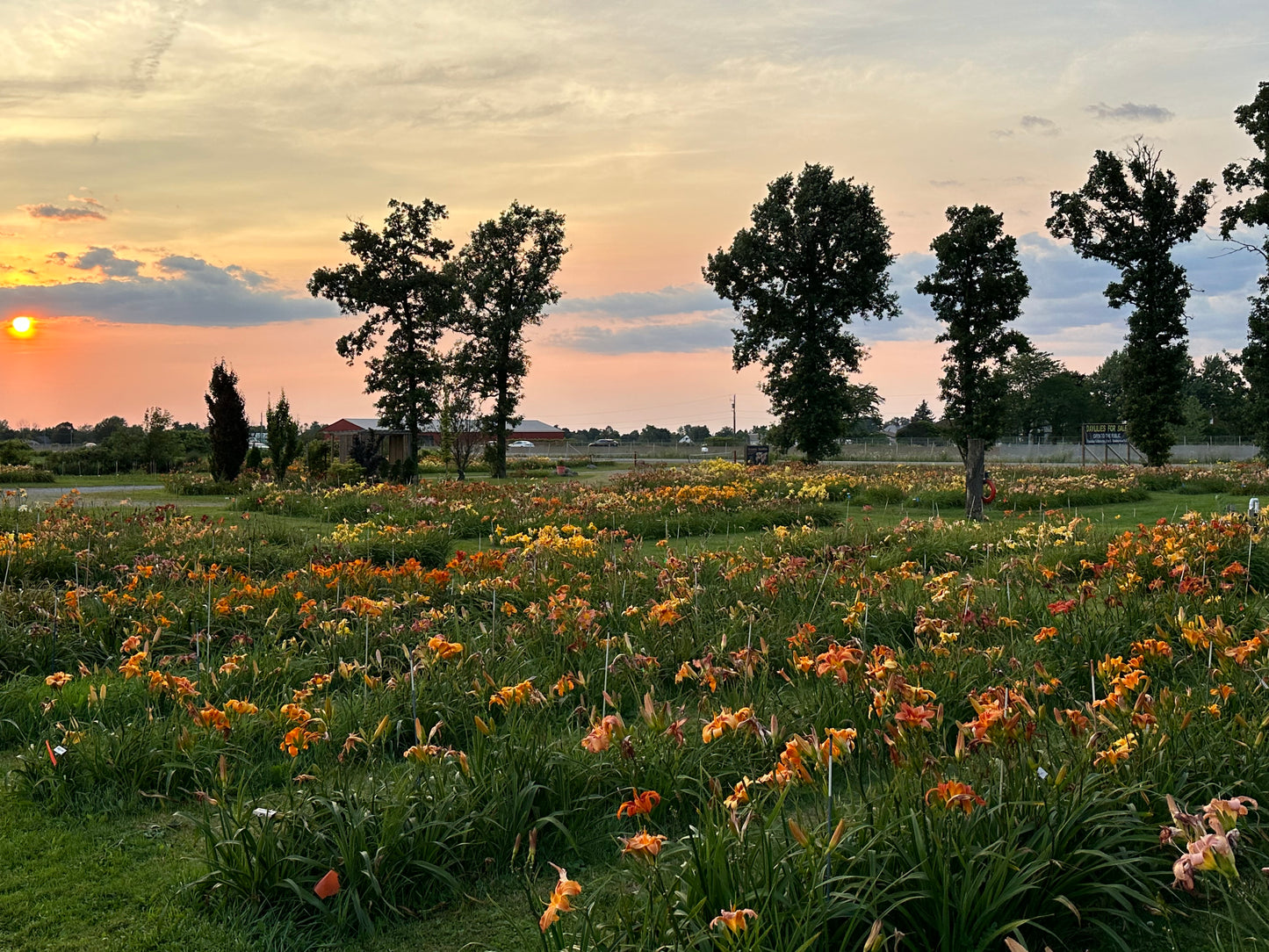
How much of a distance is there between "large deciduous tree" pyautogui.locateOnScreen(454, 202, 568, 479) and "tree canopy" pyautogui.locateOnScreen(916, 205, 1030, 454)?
827 inches

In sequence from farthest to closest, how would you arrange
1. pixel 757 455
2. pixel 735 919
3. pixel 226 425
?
1. pixel 757 455
2. pixel 226 425
3. pixel 735 919

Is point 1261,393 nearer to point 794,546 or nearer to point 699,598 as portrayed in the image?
point 794,546

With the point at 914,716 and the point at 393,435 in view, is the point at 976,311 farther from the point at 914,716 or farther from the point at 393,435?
the point at 393,435

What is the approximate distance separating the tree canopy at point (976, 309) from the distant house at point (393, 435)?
53.8ft

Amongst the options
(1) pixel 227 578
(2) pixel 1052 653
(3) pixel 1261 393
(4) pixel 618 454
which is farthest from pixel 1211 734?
(4) pixel 618 454

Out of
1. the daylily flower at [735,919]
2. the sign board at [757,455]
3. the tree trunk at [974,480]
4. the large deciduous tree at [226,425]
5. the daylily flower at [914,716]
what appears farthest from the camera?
the sign board at [757,455]

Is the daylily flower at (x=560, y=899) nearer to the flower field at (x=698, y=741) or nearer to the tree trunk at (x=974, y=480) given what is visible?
the flower field at (x=698, y=741)

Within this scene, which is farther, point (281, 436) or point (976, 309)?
point (281, 436)

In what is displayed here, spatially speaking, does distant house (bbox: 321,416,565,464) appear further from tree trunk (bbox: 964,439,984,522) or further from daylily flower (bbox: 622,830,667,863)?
daylily flower (bbox: 622,830,667,863)

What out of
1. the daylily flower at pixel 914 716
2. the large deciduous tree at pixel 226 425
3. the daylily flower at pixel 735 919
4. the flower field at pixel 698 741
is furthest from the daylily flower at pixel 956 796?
the large deciduous tree at pixel 226 425

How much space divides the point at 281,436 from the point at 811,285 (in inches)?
766

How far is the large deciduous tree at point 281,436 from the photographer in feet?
78.5

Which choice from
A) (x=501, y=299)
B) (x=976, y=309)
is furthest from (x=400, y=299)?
(x=976, y=309)

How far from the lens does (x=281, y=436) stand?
24.7 metres
